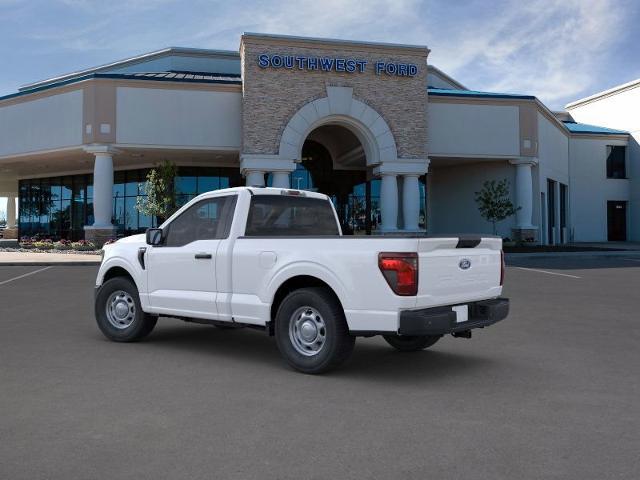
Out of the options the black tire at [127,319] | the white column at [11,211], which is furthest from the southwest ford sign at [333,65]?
the white column at [11,211]

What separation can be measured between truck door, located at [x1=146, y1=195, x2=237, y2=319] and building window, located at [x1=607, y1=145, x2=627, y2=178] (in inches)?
1682

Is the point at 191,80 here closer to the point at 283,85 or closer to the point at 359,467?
the point at 283,85

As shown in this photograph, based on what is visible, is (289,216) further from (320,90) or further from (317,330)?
(320,90)

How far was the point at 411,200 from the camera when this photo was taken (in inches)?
1220

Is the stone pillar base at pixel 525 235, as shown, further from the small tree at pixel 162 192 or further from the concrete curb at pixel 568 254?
the small tree at pixel 162 192

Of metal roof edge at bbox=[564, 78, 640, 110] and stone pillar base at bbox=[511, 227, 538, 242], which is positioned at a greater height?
metal roof edge at bbox=[564, 78, 640, 110]

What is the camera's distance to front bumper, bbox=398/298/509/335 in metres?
5.60

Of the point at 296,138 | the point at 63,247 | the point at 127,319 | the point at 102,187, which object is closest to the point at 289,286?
the point at 127,319

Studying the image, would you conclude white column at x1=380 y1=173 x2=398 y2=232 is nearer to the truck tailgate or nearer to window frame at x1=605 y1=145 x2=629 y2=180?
window frame at x1=605 y1=145 x2=629 y2=180

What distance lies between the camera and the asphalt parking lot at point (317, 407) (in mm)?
3805

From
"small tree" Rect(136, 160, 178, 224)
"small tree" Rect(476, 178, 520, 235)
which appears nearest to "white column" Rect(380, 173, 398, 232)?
"small tree" Rect(476, 178, 520, 235)

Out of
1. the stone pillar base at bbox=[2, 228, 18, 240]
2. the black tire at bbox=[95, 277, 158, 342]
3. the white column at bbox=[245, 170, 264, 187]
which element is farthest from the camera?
the stone pillar base at bbox=[2, 228, 18, 240]

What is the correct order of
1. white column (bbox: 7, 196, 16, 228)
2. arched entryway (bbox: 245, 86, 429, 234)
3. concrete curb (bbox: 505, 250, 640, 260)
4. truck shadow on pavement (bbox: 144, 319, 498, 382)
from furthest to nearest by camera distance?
white column (bbox: 7, 196, 16, 228), arched entryway (bbox: 245, 86, 429, 234), concrete curb (bbox: 505, 250, 640, 260), truck shadow on pavement (bbox: 144, 319, 498, 382)

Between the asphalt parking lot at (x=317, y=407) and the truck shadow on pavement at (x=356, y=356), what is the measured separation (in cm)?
3
